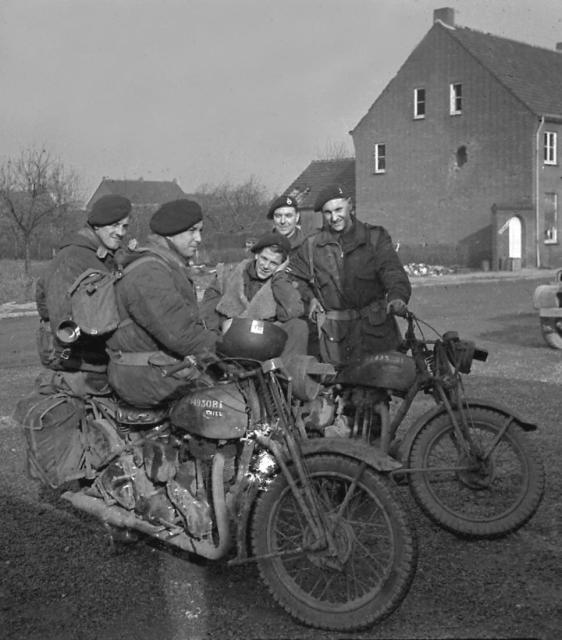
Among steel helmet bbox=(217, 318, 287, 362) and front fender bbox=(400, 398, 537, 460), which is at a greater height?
steel helmet bbox=(217, 318, 287, 362)

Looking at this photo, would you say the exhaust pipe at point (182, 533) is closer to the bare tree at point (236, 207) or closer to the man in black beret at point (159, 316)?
the man in black beret at point (159, 316)

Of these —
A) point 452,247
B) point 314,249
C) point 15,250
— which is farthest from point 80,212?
point 314,249

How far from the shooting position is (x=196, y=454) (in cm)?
429

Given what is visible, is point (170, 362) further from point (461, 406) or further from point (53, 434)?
point (461, 406)

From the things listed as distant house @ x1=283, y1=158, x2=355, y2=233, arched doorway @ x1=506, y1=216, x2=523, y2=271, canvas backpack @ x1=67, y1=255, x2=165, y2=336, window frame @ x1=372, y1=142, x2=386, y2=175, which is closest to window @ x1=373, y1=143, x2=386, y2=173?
window frame @ x1=372, y1=142, x2=386, y2=175

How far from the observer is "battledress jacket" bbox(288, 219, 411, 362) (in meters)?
5.82

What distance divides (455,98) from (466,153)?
258cm

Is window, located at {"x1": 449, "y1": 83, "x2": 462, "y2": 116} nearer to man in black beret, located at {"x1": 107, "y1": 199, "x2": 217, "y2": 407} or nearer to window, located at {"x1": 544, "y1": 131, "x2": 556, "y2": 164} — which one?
Answer: window, located at {"x1": 544, "y1": 131, "x2": 556, "y2": 164}

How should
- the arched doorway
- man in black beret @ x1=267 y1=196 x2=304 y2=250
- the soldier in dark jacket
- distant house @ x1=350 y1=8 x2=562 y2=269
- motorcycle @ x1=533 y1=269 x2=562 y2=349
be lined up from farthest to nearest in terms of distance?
distant house @ x1=350 y1=8 x2=562 y2=269, the arched doorway, motorcycle @ x1=533 y1=269 x2=562 y2=349, man in black beret @ x1=267 y1=196 x2=304 y2=250, the soldier in dark jacket

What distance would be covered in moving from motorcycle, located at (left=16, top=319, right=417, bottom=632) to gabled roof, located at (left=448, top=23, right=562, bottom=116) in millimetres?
36177

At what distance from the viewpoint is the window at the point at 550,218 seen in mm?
39219

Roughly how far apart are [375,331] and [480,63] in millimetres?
36031

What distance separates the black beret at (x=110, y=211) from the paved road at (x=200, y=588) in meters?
1.78

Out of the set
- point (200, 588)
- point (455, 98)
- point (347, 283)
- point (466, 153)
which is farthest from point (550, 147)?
point (200, 588)
